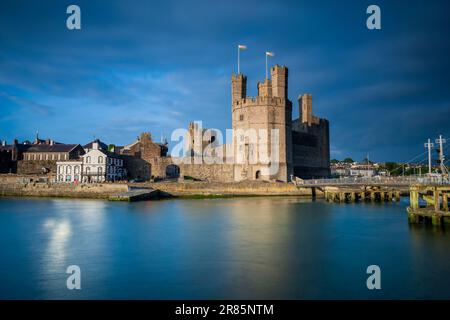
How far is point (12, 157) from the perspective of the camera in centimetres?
3944

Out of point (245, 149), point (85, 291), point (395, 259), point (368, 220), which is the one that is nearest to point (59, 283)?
point (85, 291)

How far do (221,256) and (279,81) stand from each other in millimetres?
26634

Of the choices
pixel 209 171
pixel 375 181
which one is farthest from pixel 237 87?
pixel 375 181

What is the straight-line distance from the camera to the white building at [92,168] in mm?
34000

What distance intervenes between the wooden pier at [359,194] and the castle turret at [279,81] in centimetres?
1012

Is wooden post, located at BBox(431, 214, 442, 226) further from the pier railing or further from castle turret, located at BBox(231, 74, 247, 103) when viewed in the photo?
castle turret, located at BBox(231, 74, 247, 103)

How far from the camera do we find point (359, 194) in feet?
99.9

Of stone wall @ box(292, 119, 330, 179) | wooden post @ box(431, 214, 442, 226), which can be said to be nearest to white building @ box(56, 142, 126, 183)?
stone wall @ box(292, 119, 330, 179)

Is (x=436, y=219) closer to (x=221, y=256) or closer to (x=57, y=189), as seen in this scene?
(x=221, y=256)

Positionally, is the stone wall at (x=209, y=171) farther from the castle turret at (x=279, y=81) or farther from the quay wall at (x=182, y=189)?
the castle turret at (x=279, y=81)

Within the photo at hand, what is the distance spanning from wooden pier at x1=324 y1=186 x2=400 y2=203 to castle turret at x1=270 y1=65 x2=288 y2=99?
10.1 metres

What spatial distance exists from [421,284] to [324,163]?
3663 centimetres

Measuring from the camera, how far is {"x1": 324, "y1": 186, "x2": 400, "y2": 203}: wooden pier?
28.1m
